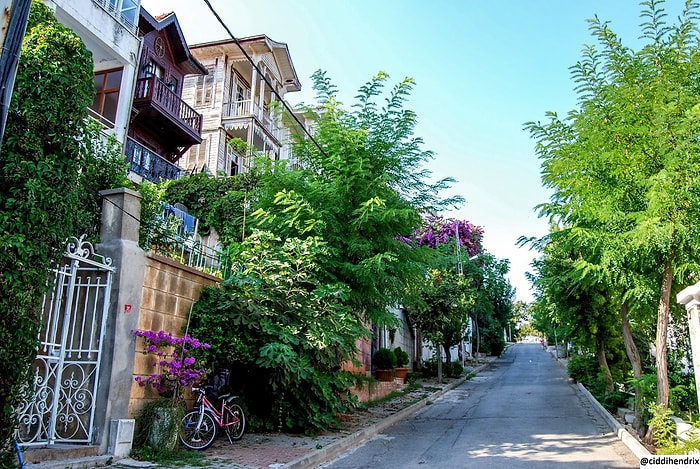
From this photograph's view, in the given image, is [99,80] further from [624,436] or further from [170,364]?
[624,436]

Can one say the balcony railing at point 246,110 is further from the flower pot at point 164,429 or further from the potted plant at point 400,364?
the flower pot at point 164,429

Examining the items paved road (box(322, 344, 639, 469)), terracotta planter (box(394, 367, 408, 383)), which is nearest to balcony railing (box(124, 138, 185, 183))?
paved road (box(322, 344, 639, 469))

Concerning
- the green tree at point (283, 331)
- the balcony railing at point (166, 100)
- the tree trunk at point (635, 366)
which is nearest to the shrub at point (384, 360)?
the green tree at point (283, 331)

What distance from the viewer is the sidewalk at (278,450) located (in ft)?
22.9

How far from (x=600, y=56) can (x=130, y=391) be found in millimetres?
10361

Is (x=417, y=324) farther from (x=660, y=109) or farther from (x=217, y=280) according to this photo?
(x=660, y=109)

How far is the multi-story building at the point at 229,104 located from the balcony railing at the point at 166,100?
2.22 metres

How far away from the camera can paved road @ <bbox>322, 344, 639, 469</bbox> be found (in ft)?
28.2

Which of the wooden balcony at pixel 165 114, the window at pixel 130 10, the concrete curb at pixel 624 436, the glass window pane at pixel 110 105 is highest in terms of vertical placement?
the window at pixel 130 10

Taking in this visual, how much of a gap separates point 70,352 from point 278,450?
374cm

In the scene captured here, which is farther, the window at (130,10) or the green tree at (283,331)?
the window at (130,10)

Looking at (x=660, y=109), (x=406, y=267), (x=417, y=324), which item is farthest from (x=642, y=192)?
(x=417, y=324)

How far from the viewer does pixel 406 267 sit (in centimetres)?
1195

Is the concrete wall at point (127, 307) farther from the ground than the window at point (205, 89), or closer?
closer
